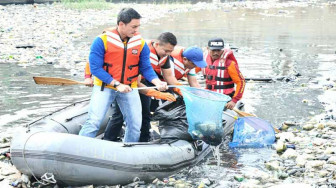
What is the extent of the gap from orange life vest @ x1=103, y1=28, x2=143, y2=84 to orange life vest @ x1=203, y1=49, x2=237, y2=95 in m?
2.09

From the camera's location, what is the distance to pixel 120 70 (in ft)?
18.6

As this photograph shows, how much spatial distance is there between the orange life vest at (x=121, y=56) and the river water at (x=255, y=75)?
153cm

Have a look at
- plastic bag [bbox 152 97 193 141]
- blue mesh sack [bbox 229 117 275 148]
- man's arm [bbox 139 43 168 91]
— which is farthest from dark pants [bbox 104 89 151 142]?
blue mesh sack [bbox 229 117 275 148]

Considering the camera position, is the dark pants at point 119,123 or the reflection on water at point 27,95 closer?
the dark pants at point 119,123

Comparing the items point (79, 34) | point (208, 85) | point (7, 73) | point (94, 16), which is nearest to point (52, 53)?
point (7, 73)

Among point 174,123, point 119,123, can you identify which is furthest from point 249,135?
point 119,123

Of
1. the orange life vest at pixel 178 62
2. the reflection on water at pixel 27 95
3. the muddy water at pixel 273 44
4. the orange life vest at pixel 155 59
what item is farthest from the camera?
the muddy water at pixel 273 44

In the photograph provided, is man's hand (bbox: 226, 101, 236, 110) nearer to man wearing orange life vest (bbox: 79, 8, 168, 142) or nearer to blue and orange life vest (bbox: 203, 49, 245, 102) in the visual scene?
blue and orange life vest (bbox: 203, 49, 245, 102)

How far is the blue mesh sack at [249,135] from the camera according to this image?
7.18 m

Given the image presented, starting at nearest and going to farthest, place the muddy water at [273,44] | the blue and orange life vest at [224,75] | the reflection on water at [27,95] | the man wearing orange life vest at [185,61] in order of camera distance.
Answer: the man wearing orange life vest at [185,61] < the blue and orange life vest at [224,75] < the reflection on water at [27,95] < the muddy water at [273,44]

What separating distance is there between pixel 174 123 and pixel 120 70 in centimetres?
115

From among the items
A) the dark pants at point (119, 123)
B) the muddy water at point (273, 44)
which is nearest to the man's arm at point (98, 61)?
the dark pants at point (119, 123)

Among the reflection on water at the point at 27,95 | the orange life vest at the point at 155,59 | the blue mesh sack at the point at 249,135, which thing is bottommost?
the reflection on water at the point at 27,95

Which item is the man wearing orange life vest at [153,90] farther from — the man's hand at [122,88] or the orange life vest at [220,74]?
the orange life vest at [220,74]
